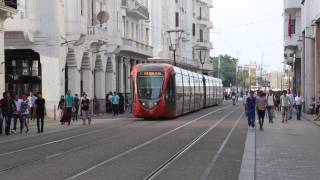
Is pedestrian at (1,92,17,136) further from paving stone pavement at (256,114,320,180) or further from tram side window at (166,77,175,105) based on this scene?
tram side window at (166,77,175,105)

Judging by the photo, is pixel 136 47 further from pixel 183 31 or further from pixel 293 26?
pixel 183 31

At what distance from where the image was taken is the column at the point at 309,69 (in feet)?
163

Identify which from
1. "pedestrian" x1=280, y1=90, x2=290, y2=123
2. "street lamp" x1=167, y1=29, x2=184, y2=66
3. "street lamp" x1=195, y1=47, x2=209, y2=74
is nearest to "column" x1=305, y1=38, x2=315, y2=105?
"pedestrian" x1=280, y1=90, x2=290, y2=123

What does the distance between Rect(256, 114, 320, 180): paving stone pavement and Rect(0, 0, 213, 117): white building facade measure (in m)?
16.8

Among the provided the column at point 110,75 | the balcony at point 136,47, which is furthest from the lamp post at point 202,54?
the column at point 110,75

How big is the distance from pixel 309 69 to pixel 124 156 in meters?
35.5

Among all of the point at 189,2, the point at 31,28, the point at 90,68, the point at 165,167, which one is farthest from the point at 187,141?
the point at 189,2

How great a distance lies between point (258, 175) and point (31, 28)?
30.5 m

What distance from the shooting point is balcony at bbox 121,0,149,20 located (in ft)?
200

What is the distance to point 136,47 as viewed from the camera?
212 feet

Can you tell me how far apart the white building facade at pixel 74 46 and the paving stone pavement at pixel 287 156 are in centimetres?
1681

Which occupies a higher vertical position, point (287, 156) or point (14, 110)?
point (14, 110)

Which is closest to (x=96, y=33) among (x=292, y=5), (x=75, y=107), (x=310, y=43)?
(x=75, y=107)

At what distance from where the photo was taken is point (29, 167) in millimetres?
15117
